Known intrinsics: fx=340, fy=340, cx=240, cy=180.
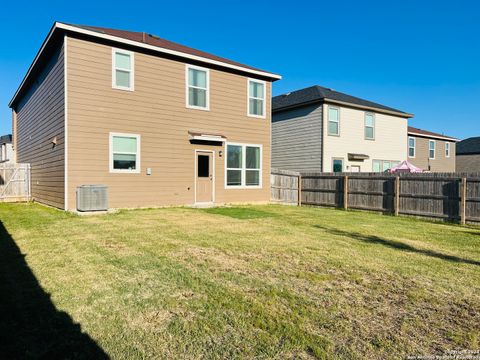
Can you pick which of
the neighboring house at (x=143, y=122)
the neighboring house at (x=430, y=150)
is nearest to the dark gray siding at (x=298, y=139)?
the neighboring house at (x=143, y=122)

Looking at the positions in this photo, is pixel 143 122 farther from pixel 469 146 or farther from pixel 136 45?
pixel 469 146

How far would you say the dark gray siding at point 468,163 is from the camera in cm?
3695

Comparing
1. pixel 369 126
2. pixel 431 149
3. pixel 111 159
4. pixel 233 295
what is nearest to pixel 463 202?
pixel 233 295

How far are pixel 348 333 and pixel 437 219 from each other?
976 centimetres

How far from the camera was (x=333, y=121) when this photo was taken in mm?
19781

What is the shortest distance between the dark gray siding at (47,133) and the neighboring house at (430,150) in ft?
82.3

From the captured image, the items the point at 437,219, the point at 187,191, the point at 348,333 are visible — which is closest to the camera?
the point at 348,333

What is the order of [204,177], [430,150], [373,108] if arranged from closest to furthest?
[204,177] < [373,108] < [430,150]

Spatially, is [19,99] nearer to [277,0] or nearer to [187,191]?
[187,191]

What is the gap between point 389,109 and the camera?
2295cm

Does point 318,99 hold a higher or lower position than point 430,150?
higher

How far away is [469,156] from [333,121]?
88.9ft

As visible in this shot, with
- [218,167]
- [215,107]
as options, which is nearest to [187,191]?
[218,167]

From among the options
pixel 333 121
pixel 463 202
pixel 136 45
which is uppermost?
pixel 136 45
